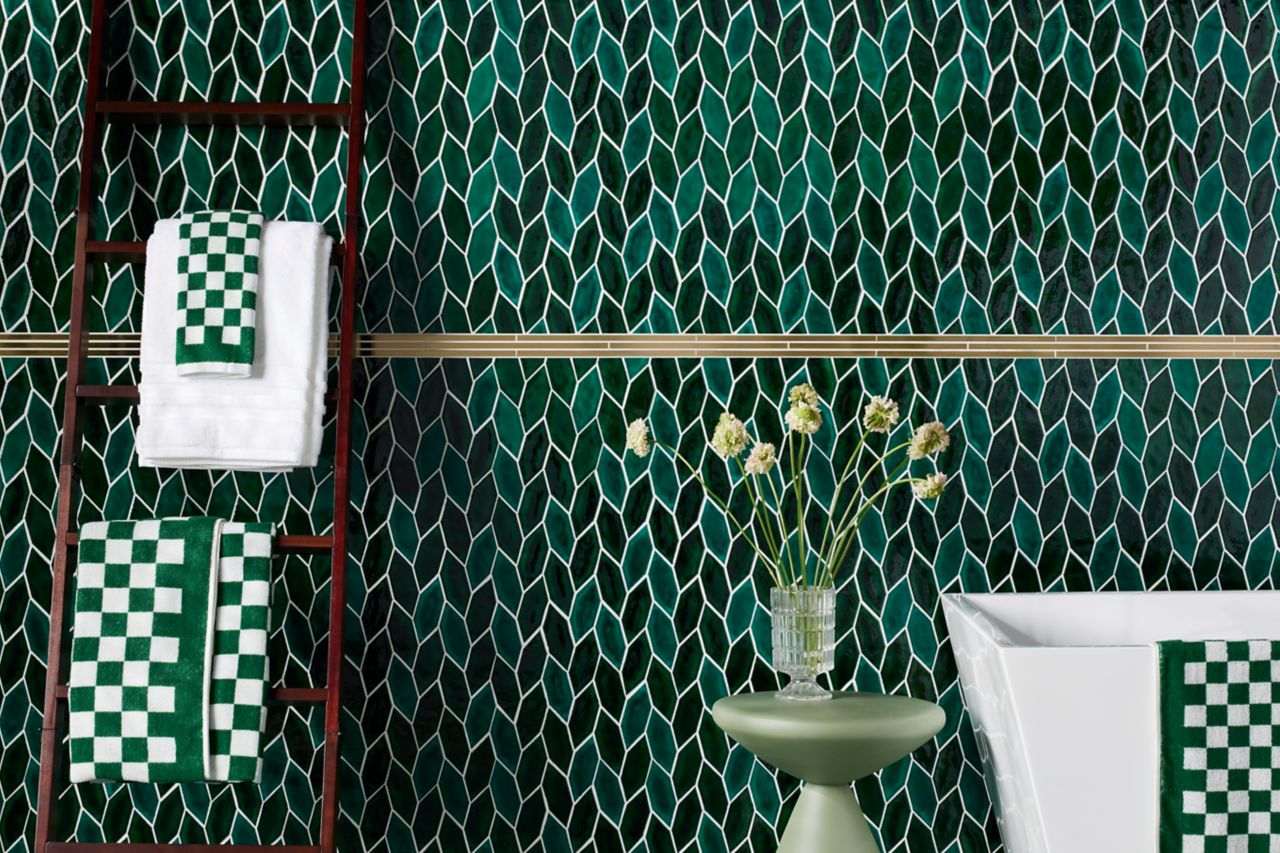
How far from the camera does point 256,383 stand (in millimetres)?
2611

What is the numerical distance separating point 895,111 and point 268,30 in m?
1.55

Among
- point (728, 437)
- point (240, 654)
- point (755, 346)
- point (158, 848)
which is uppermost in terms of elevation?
point (755, 346)

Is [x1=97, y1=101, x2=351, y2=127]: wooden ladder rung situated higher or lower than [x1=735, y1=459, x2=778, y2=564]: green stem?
higher

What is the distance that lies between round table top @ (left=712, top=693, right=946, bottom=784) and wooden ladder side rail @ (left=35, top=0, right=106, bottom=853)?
142 centimetres

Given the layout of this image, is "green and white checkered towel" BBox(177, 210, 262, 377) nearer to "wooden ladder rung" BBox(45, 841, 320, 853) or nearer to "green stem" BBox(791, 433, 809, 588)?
"wooden ladder rung" BBox(45, 841, 320, 853)

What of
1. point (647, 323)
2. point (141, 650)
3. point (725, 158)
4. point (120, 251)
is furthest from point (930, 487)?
point (120, 251)

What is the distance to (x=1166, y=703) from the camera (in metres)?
2.32

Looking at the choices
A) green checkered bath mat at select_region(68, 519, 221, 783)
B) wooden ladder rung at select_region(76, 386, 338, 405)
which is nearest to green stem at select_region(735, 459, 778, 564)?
green checkered bath mat at select_region(68, 519, 221, 783)

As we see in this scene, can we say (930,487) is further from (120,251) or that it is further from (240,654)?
(120,251)

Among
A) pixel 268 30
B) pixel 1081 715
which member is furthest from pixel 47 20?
pixel 1081 715

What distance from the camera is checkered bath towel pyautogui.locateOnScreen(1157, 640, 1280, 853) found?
2.32 meters

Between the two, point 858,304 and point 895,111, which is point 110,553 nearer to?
point 858,304

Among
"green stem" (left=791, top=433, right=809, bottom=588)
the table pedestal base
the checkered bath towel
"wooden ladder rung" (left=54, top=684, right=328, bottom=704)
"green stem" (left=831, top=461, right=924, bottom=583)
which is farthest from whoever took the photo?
"green stem" (left=831, top=461, right=924, bottom=583)

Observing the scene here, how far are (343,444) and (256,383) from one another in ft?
0.75
